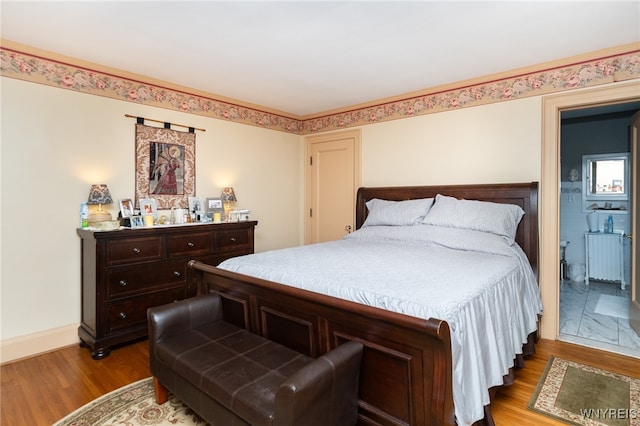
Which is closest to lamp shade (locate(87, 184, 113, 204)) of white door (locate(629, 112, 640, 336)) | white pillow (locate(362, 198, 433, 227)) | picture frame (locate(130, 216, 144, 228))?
picture frame (locate(130, 216, 144, 228))

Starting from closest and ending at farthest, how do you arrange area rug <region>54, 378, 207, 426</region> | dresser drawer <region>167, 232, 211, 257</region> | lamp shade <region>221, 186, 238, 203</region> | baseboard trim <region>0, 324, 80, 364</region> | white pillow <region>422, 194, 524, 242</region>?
1. area rug <region>54, 378, 207, 426</region>
2. baseboard trim <region>0, 324, 80, 364</region>
3. white pillow <region>422, 194, 524, 242</region>
4. dresser drawer <region>167, 232, 211, 257</region>
5. lamp shade <region>221, 186, 238, 203</region>

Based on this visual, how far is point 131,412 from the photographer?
2.01 meters

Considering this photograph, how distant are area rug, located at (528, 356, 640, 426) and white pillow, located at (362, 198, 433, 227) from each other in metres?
1.58

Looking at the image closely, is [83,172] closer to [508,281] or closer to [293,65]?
[293,65]

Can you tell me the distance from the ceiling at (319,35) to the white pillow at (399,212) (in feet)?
4.10

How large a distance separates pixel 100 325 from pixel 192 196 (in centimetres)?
153

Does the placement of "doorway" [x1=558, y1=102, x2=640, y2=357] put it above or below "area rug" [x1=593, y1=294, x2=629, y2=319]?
above

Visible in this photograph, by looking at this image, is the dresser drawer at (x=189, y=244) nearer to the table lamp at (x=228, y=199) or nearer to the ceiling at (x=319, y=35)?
the table lamp at (x=228, y=199)

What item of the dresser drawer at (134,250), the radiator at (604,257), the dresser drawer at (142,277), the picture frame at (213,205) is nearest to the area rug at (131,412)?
the dresser drawer at (142,277)

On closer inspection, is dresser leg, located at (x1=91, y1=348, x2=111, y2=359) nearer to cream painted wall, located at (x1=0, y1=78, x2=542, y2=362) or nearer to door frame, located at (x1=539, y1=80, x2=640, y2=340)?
cream painted wall, located at (x1=0, y1=78, x2=542, y2=362)

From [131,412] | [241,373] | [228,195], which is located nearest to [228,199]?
[228,195]

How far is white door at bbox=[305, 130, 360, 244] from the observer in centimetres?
445

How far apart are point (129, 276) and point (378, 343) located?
2278 millimetres

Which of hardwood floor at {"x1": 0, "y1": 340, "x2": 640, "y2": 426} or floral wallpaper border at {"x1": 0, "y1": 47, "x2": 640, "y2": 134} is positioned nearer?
hardwood floor at {"x1": 0, "y1": 340, "x2": 640, "y2": 426}
